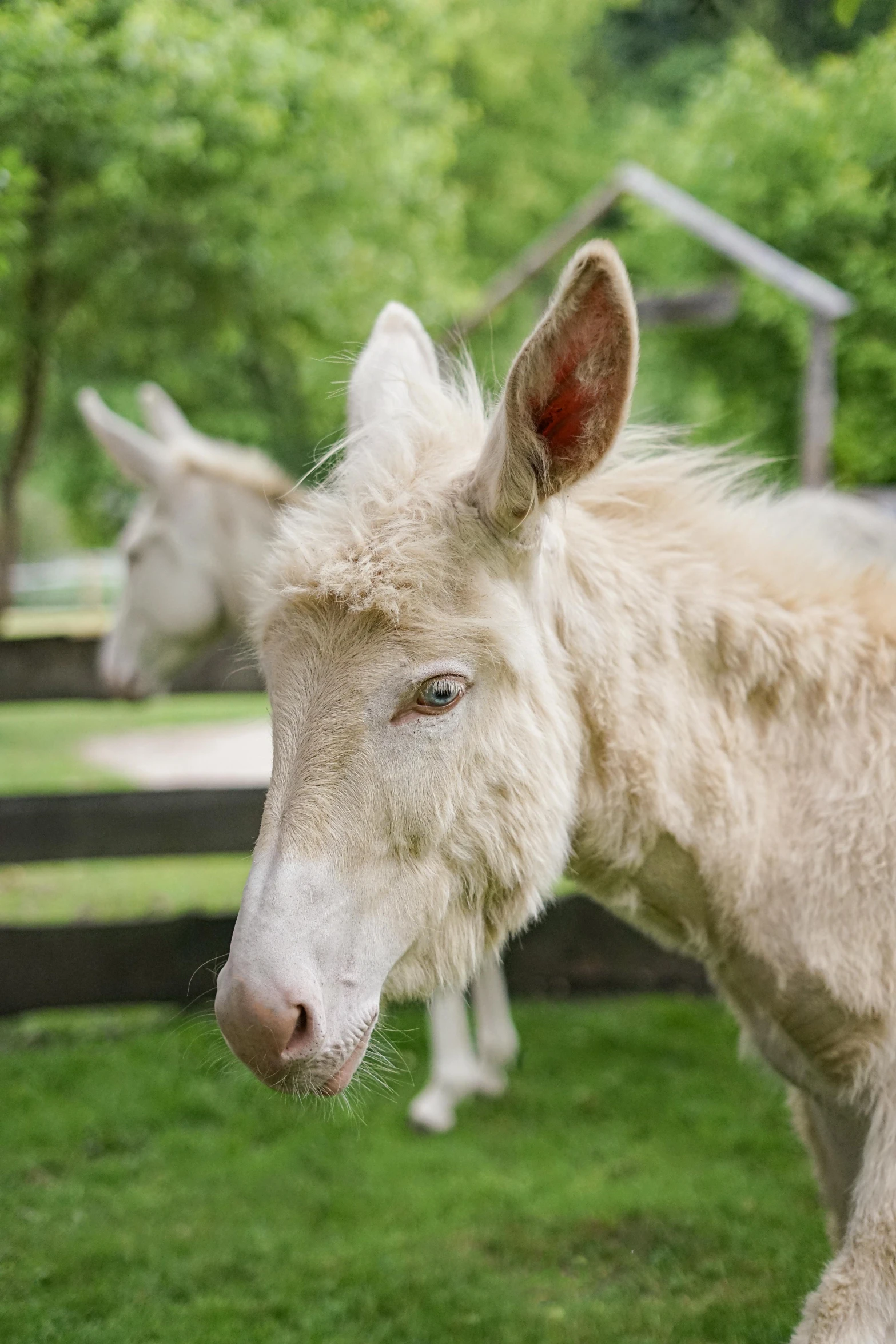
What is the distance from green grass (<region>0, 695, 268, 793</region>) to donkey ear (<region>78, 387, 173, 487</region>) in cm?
497

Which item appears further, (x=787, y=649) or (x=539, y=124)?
(x=539, y=124)

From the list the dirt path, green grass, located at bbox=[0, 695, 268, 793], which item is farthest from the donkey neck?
green grass, located at bbox=[0, 695, 268, 793]

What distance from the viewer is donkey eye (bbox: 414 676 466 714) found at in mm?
1830

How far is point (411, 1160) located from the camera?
3.97m

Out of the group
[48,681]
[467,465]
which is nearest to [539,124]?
[48,681]

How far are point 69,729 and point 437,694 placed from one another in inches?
611

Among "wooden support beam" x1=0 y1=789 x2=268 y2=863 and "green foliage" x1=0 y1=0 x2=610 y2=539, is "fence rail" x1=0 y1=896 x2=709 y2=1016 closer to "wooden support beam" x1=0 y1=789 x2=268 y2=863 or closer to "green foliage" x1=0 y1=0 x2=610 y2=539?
"wooden support beam" x1=0 y1=789 x2=268 y2=863

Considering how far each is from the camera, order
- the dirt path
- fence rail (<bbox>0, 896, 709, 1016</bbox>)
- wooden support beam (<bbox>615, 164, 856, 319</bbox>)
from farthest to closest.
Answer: the dirt path < fence rail (<bbox>0, 896, 709, 1016</bbox>) < wooden support beam (<bbox>615, 164, 856, 319</bbox>)

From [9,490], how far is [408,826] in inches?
234

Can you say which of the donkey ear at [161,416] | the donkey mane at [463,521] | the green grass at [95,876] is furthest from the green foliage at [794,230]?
the green grass at [95,876]

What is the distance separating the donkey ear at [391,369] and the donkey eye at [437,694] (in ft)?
1.95

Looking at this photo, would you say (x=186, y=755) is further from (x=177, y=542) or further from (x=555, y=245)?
(x=177, y=542)

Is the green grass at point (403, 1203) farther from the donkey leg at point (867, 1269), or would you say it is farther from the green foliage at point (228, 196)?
the green foliage at point (228, 196)

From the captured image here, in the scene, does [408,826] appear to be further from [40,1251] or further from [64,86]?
[64,86]
